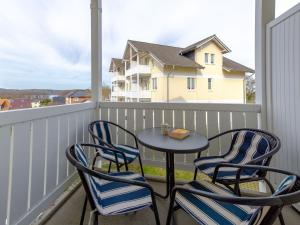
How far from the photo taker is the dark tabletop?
1.64 meters

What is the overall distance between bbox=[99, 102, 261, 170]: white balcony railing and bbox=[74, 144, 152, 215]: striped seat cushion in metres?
1.39

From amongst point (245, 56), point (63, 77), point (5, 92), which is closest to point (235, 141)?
point (245, 56)

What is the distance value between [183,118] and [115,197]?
1593 millimetres

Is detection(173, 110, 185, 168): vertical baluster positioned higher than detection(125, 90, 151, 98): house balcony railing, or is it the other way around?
detection(125, 90, 151, 98): house balcony railing

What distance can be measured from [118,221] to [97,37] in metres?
2.32

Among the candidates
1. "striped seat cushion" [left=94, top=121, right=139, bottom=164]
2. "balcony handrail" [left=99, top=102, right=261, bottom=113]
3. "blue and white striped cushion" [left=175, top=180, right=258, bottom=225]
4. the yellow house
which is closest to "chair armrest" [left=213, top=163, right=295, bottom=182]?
"blue and white striped cushion" [left=175, top=180, right=258, bottom=225]

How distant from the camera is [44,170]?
6.29ft

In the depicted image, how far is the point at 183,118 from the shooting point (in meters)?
2.75

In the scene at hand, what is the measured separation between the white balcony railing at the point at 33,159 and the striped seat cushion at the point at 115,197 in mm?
488

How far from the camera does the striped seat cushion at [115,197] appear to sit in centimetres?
127

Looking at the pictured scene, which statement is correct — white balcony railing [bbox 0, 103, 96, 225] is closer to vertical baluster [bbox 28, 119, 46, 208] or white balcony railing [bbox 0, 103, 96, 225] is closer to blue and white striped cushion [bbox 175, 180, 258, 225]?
vertical baluster [bbox 28, 119, 46, 208]

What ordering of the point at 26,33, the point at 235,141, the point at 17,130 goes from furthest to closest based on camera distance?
the point at 235,141, the point at 26,33, the point at 17,130

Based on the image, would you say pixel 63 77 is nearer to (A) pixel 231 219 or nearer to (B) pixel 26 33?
(B) pixel 26 33

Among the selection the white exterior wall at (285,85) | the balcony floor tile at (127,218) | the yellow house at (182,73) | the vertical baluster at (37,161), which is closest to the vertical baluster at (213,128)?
the yellow house at (182,73)
